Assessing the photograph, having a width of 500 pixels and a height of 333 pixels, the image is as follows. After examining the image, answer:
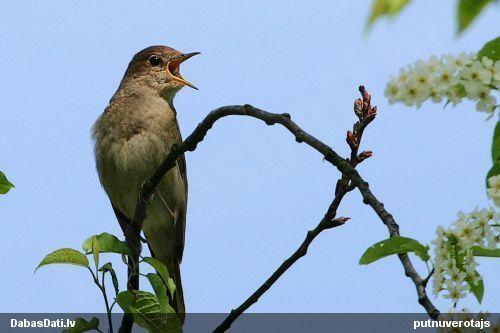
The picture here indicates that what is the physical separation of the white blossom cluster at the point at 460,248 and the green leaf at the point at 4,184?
1.89 meters

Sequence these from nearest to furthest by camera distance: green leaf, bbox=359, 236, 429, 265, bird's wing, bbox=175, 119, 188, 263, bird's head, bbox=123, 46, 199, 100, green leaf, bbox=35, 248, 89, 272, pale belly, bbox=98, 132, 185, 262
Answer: green leaf, bbox=359, 236, 429, 265 < green leaf, bbox=35, 248, 89, 272 < pale belly, bbox=98, 132, 185, 262 < bird's wing, bbox=175, 119, 188, 263 < bird's head, bbox=123, 46, 199, 100

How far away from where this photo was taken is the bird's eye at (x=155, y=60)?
7991 millimetres

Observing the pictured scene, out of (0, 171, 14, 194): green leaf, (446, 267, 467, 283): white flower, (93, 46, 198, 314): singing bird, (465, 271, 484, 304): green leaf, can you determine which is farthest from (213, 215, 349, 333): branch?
(93, 46, 198, 314): singing bird

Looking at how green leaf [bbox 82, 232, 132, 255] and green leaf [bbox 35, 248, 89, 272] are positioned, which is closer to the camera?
green leaf [bbox 35, 248, 89, 272]

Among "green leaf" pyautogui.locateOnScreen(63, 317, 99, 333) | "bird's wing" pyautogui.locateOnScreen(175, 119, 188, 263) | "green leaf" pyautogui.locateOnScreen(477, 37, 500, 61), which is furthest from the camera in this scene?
"bird's wing" pyautogui.locateOnScreen(175, 119, 188, 263)

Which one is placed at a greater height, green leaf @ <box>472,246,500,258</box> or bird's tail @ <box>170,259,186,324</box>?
bird's tail @ <box>170,259,186,324</box>

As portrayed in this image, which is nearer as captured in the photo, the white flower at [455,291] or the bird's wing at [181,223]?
the white flower at [455,291]

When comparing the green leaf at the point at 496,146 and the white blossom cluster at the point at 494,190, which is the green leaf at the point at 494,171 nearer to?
the green leaf at the point at 496,146

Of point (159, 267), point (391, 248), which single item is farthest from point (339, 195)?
point (159, 267)

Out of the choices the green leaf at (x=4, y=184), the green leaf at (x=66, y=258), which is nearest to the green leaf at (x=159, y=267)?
the green leaf at (x=66, y=258)

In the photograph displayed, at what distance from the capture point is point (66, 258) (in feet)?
11.7

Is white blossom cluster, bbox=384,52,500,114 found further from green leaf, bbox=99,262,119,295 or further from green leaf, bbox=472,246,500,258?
green leaf, bbox=99,262,119,295

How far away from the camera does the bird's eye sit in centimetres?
799

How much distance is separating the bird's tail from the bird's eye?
2.00 m
